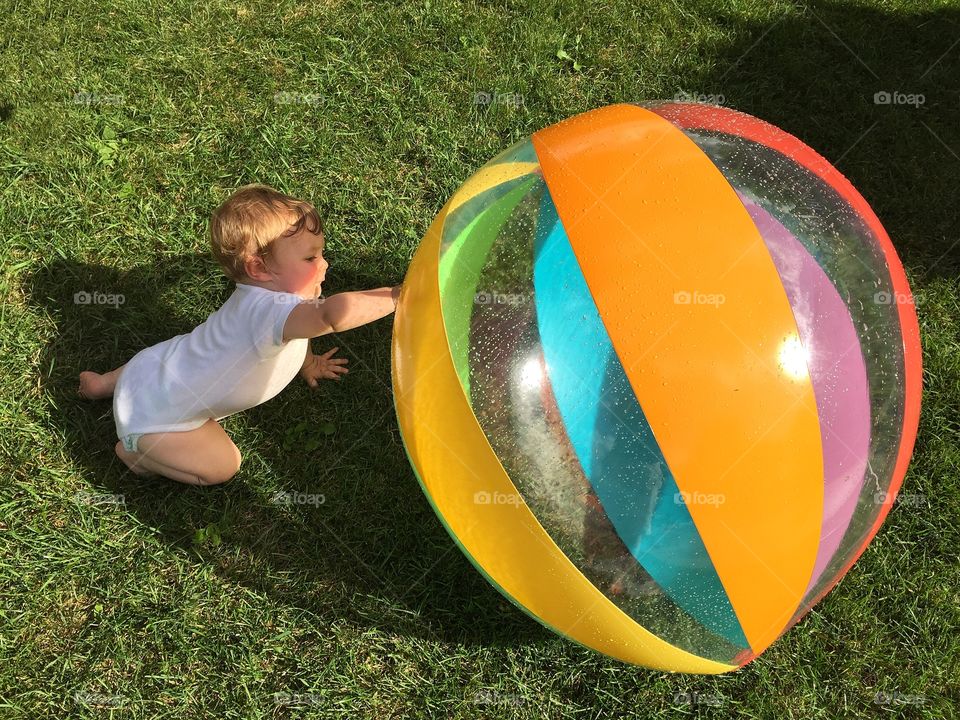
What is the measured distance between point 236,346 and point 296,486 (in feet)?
2.38

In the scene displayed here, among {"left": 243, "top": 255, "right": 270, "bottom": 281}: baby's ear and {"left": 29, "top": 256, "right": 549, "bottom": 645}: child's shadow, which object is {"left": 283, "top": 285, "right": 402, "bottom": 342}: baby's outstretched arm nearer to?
{"left": 243, "top": 255, "right": 270, "bottom": 281}: baby's ear

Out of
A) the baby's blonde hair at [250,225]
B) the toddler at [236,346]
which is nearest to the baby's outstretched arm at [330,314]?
the toddler at [236,346]

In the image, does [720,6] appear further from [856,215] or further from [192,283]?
[192,283]

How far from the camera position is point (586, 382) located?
7.58 feet
